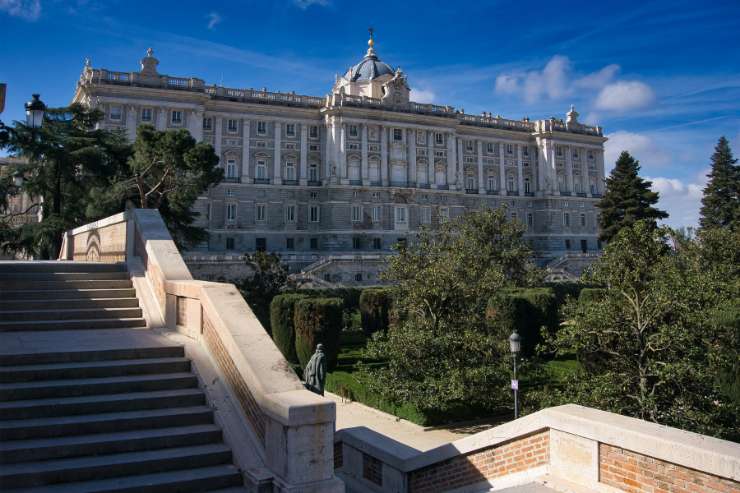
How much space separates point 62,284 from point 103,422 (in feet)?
14.1

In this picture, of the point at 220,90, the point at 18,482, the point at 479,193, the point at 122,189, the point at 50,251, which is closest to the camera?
the point at 18,482

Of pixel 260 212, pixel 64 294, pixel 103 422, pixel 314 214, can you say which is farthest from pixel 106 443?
pixel 314 214

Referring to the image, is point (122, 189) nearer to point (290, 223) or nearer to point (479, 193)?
point (290, 223)

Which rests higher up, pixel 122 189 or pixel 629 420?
pixel 122 189

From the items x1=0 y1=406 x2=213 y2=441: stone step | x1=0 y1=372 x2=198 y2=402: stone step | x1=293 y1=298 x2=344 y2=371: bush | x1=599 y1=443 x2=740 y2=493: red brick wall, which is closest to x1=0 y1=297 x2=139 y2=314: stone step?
x1=0 y1=372 x2=198 y2=402: stone step

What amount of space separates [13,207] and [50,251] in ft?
121

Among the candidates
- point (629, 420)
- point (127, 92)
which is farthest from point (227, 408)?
point (127, 92)

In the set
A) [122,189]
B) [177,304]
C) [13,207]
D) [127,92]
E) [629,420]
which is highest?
[127,92]

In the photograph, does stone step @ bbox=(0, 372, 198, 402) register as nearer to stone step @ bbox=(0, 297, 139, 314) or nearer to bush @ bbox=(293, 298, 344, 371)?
stone step @ bbox=(0, 297, 139, 314)

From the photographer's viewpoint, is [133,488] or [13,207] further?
[13,207]

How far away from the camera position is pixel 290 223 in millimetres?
53750

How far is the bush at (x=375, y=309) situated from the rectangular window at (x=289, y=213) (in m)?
30.4

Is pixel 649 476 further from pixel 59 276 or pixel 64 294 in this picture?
pixel 59 276

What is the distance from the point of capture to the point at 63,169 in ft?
81.6
